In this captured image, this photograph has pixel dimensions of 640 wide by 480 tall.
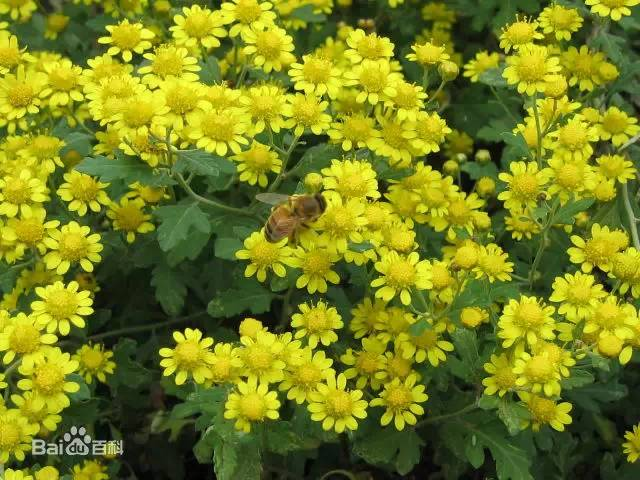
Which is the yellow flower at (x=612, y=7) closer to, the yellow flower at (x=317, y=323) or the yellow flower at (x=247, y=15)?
the yellow flower at (x=247, y=15)

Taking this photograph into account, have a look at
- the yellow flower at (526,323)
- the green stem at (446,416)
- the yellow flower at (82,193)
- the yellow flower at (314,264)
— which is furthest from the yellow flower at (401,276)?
the yellow flower at (82,193)

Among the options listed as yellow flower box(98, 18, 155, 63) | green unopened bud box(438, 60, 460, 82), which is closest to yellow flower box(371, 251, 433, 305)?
green unopened bud box(438, 60, 460, 82)

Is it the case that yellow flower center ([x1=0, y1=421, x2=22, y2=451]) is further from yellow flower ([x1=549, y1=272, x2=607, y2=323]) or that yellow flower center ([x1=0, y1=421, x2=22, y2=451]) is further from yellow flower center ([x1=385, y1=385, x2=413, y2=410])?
yellow flower ([x1=549, y1=272, x2=607, y2=323])

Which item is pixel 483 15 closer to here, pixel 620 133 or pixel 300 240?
pixel 620 133

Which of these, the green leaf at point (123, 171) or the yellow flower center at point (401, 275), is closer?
the yellow flower center at point (401, 275)

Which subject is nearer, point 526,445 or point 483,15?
point 526,445

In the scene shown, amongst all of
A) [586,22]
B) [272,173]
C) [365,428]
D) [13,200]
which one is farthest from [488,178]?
[13,200]
